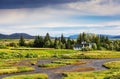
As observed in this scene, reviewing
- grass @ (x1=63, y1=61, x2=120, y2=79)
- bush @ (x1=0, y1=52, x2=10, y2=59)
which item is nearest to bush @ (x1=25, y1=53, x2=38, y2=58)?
bush @ (x1=0, y1=52, x2=10, y2=59)

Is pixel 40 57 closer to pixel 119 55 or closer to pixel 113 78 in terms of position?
pixel 119 55

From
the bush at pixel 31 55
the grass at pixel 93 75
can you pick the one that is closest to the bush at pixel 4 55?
the bush at pixel 31 55

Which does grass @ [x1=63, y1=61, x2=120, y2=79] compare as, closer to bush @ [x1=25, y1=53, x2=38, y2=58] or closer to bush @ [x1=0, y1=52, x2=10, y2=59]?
bush @ [x1=0, y1=52, x2=10, y2=59]

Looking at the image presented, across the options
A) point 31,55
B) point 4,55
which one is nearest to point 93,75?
point 4,55

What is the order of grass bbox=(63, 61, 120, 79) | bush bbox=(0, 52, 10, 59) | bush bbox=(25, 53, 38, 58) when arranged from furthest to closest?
bush bbox=(25, 53, 38, 58)
bush bbox=(0, 52, 10, 59)
grass bbox=(63, 61, 120, 79)

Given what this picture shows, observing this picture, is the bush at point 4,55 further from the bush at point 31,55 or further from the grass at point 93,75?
the grass at point 93,75

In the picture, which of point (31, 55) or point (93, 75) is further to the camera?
point (31, 55)

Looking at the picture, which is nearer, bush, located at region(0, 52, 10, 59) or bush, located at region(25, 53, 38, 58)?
bush, located at region(0, 52, 10, 59)

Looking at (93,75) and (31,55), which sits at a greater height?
(31,55)

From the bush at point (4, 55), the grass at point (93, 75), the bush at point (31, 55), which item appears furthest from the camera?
the bush at point (31, 55)

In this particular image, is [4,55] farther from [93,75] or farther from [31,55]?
[93,75]

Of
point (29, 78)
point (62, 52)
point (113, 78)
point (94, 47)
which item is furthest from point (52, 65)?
point (94, 47)

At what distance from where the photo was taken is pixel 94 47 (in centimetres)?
19238

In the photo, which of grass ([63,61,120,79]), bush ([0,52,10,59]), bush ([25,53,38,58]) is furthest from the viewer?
bush ([25,53,38,58])
